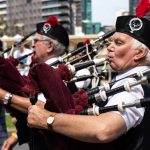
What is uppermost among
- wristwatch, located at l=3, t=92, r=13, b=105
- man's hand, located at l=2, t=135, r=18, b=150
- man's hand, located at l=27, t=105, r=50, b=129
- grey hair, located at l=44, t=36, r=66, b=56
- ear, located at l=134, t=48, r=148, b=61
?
ear, located at l=134, t=48, r=148, b=61

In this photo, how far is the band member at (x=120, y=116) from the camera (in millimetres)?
2535

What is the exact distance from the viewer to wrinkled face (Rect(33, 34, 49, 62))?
4633 millimetres

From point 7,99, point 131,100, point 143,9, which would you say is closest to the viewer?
point 131,100

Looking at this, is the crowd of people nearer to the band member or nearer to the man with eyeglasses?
the band member

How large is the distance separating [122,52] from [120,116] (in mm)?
475

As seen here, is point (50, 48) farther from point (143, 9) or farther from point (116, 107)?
point (116, 107)

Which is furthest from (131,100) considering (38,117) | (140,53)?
(38,117)

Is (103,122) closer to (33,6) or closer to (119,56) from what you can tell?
(119,56)

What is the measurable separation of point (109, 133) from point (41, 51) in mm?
2250

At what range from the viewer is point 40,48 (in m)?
4.67

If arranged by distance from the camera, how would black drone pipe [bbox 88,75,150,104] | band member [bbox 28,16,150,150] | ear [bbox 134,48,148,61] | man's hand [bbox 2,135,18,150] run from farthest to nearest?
man's hand [bbox 2,135,18,150]
ear [bbox 134,48,148,61]
black drone pipe [bbox 88,75,150,104]
band member [bbox 28,16,150,150]

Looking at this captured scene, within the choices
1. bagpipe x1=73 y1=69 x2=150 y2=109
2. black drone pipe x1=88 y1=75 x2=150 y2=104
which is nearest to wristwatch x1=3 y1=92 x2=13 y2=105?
bagpipe x1=73 y1=69 x2=150 y2=109

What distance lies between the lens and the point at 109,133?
8.22 feet

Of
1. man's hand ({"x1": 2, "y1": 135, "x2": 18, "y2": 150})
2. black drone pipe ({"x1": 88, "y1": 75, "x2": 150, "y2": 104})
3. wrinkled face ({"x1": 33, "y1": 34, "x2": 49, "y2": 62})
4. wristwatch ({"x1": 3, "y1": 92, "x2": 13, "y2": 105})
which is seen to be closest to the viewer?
black drone pipe ({"x1": 88, "y1": 75, "x2": 150, "y2": 104})
